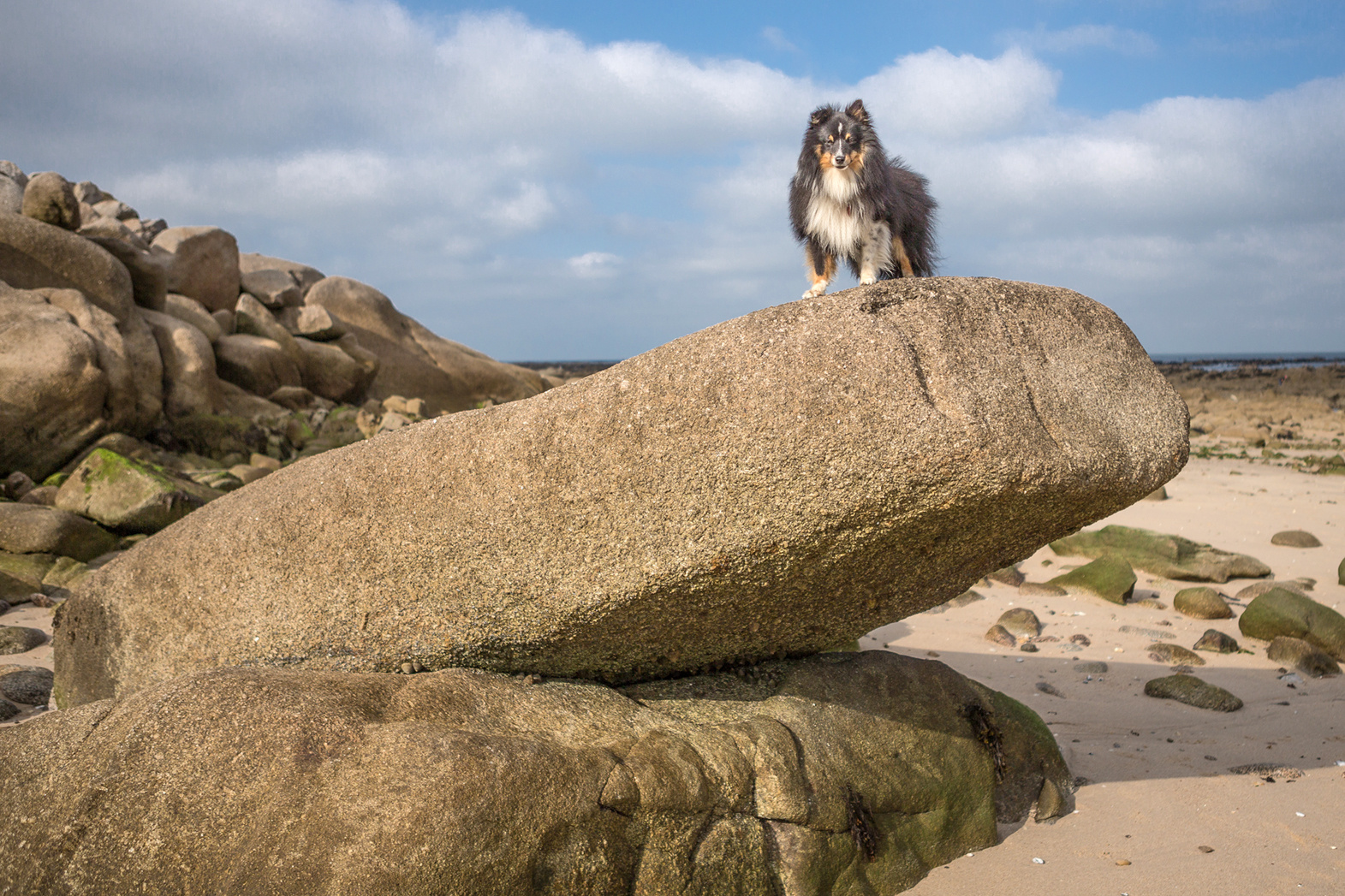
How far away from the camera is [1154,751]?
5.07m

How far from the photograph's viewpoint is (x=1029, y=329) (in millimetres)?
3318

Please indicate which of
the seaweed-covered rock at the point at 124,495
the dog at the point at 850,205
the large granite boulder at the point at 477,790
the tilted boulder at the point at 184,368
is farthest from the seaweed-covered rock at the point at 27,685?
the tilted boulder at the point at 184,368

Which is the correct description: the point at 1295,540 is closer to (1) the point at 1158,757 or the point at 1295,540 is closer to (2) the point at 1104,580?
(2) the point at 1104,580

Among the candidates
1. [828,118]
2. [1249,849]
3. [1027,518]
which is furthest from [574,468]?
[1249,849]

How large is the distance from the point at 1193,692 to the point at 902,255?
3667 millimetres

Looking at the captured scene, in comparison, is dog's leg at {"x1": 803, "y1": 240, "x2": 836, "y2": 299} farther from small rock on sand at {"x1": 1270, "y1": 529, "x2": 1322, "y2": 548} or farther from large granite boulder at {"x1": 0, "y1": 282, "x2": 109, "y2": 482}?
large granite boulder at {"x1": 0, "y1": 282, "x2": 109, "y2": 482}

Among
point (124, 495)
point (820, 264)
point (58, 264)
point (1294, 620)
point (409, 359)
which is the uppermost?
point (58, 264)

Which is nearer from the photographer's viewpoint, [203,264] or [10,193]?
[10,193]

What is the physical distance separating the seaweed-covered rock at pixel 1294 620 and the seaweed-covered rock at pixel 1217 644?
0.22 m

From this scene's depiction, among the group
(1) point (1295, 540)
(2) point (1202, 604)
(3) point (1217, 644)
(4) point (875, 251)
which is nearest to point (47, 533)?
(4) point (875, 251)

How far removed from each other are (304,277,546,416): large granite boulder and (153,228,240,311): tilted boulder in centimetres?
245

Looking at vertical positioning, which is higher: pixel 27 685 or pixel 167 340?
pixel 167 340

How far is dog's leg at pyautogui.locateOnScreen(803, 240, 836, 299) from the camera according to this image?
13.9 ft

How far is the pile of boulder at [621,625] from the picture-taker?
2.85m
